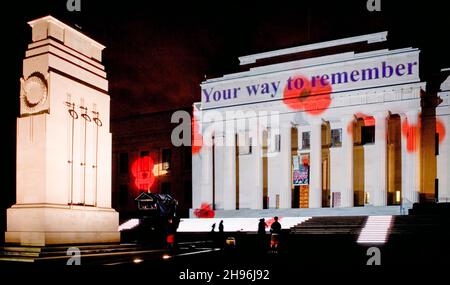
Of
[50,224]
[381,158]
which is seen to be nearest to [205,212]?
[381,158]

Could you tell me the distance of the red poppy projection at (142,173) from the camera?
47.5 meters

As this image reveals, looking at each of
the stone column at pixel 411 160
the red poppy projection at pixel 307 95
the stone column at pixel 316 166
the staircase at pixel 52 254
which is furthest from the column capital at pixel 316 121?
the staircase at pixel 52 254

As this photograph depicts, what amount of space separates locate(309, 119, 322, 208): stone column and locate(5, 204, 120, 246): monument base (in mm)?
22821

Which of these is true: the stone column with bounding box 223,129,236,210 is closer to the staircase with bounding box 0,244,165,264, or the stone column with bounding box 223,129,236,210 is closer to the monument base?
the monument base

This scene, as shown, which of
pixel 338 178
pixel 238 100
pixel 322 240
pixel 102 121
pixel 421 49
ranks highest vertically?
pixel 421 49

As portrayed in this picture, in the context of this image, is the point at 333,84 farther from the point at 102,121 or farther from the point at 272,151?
the point at 102,121

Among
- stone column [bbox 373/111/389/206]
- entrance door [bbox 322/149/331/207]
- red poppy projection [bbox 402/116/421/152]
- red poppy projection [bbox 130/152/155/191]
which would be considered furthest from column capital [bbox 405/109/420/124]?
red poppy projection [bbox 130/152/155/191]

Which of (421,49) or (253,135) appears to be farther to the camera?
(253,135)

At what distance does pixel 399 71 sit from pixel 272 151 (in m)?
12.1

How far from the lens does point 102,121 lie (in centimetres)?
1602

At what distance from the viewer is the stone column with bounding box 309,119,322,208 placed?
35312mm

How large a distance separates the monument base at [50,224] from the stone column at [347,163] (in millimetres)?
23073

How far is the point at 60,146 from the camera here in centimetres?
1388
